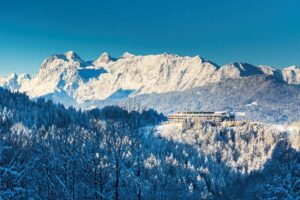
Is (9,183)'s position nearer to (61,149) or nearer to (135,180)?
(61,149)

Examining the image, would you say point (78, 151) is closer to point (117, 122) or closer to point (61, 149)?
point (61, 149)

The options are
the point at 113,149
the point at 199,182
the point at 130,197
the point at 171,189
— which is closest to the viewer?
the point at 113,149

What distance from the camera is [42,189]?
41.6 m

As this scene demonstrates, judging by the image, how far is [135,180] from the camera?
137ft

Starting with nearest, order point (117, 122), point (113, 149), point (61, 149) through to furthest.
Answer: point (113, 149) → point (117, 122) → point (61, 149)

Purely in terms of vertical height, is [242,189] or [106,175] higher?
[106,175]

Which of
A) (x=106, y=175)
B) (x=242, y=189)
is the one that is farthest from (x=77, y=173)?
(x=242, y=189)

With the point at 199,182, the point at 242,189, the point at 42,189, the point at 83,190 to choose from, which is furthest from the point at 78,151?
the point at 242,189

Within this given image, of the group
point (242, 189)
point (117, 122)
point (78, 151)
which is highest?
point (117, 122)

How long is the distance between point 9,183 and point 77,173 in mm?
15861

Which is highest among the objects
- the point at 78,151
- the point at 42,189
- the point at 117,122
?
the point at 117,122

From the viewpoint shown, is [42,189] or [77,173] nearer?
[42,189]

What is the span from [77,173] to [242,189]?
156 meters

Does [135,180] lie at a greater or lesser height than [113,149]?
lesser
